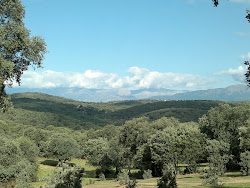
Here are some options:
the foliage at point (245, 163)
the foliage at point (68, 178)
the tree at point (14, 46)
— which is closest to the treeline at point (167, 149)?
the foliage at point (245, 163)

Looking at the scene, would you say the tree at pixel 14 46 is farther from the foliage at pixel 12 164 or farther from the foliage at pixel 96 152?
the foliage at pixel 96 152

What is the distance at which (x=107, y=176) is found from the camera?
79.8m

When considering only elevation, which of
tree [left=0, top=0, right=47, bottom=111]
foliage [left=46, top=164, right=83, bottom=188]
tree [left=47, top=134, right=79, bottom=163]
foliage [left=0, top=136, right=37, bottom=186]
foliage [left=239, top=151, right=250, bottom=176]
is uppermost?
tree [left=0, top=0, right=47, bottom=111]

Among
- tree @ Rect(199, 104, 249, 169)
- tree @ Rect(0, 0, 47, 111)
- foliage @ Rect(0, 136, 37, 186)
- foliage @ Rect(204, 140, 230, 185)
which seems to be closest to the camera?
tree @ Rect(0, 0, 47, 111)

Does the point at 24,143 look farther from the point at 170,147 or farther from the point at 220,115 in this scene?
the point at 220,115

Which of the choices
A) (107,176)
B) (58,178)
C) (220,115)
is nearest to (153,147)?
(220,115)

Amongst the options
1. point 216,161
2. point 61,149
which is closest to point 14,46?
point 216,161

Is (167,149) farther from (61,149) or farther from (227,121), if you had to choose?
(61,149)

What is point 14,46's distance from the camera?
18219mm

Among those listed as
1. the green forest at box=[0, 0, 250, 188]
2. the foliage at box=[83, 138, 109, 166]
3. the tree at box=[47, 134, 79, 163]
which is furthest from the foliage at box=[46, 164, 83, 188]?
the tree at box=[47, 134, 79, 163]

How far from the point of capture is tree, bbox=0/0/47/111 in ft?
58.5

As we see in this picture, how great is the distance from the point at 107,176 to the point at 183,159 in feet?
113

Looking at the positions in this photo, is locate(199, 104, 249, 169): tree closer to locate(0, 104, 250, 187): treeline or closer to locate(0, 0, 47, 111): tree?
locate(0, 104, 250, 187): treeline

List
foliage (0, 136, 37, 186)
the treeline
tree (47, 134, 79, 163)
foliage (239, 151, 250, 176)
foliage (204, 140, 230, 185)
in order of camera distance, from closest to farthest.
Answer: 1. foliage (204, 140, 230, 185)
2. foliage (239, 151, 250, 176)
3. the treeline
4. foliage (0, 136, 37, 186)
5. tree (47, 134, 79, 163)
